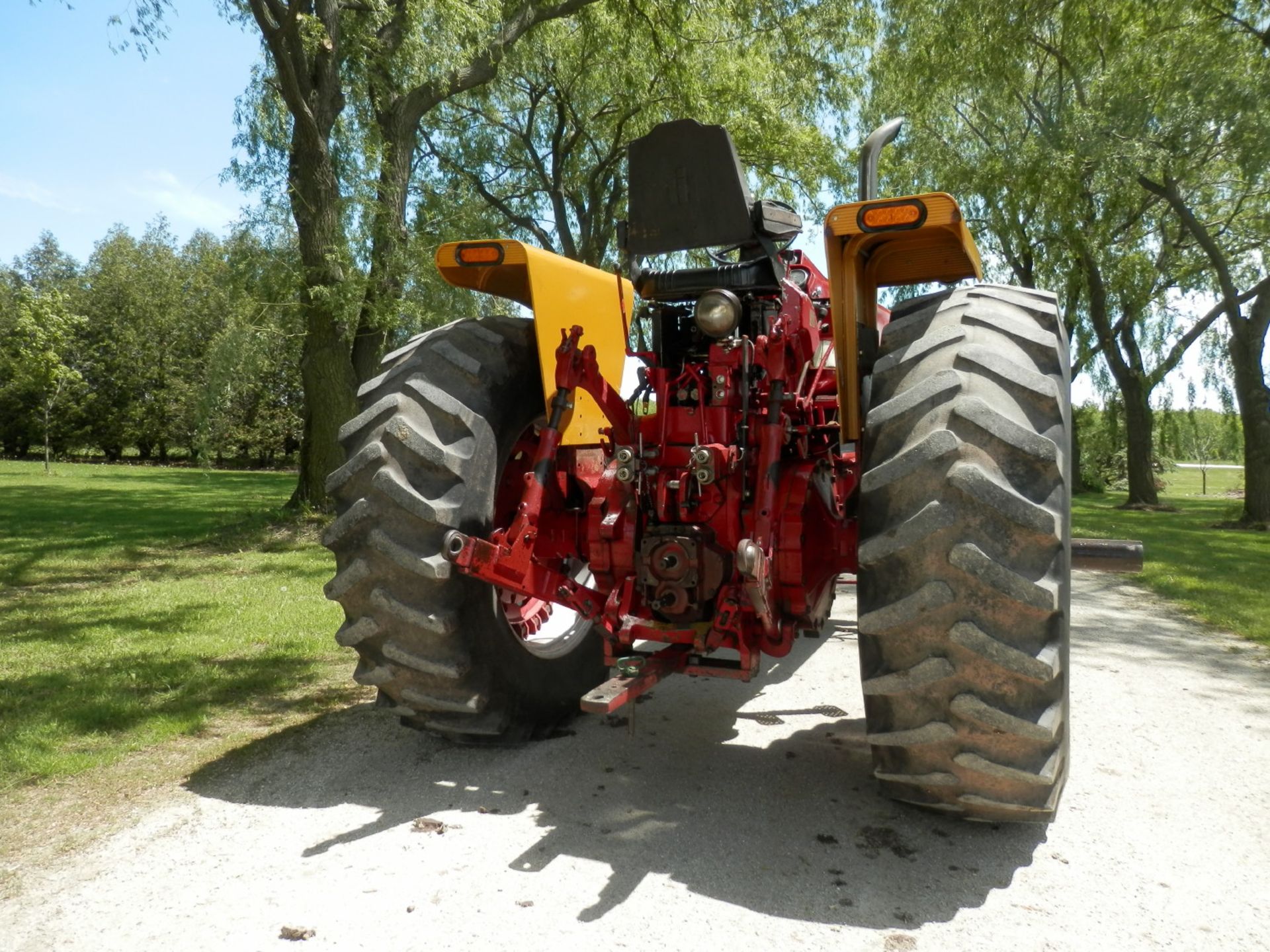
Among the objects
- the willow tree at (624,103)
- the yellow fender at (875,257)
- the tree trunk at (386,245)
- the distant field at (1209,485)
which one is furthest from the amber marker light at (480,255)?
the distant field at (1209,485)

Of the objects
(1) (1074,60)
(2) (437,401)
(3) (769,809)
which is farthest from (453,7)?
(1) (1074,60)

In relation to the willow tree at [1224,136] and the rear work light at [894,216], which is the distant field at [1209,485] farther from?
the rear work light at [894,216]

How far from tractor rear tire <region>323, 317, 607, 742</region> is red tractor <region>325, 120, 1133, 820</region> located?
0.01 m

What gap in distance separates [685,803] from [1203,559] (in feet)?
32.3

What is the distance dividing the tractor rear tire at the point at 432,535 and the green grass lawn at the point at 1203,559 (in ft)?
18.5

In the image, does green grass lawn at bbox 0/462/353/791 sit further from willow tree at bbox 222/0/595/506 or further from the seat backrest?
the seat backrest

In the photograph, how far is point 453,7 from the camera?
1055 centimetres

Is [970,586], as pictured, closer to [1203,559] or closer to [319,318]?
[319,318]

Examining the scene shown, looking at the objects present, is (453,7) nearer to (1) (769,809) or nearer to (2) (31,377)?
(1) (769,809)

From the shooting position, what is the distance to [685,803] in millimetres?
3416

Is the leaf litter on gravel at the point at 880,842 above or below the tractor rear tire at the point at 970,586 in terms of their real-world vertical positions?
below

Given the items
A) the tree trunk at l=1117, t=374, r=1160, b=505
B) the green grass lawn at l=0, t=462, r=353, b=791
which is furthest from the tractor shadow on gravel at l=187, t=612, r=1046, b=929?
the tree trunk at l=1117, t=374, r=1160, b=505

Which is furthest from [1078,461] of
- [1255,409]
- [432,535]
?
[432,535]

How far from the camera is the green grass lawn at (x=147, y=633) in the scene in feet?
13.9
